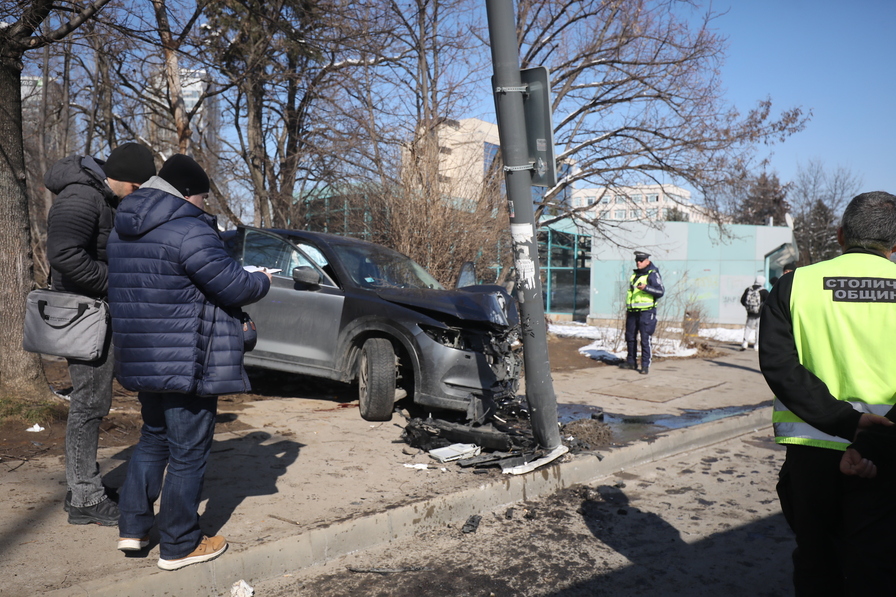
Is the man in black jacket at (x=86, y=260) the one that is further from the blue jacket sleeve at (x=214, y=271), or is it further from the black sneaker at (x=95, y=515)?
the blue jacket sleeve at (x=214, y=271)

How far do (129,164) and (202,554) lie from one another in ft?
6.71

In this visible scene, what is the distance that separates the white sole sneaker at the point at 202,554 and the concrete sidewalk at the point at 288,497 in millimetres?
32

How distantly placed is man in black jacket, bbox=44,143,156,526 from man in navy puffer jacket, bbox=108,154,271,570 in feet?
1.56

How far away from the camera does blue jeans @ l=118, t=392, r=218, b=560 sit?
3.13 meters

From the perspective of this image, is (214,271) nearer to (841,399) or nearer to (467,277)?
(841,399)

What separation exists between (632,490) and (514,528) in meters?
1.32

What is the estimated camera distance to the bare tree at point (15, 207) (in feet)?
19.1

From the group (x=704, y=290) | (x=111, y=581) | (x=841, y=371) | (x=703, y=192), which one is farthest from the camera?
(x=704, y=290)

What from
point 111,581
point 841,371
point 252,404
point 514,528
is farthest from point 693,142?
point 111,581

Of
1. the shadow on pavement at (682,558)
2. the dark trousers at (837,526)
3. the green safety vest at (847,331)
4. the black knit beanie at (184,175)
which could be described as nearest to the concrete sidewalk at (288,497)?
the shadow on pavement at (682,558)

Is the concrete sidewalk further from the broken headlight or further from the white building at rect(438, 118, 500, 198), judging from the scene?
the white building at rect(438, 118, 500, 198)

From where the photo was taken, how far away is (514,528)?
14.2ft

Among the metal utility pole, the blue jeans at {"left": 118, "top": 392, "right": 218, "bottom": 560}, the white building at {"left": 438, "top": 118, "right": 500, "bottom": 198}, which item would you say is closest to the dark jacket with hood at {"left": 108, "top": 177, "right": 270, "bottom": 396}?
the blue jeans at {"left": 118, "top": 392, "right": 218, "bottom": 560}

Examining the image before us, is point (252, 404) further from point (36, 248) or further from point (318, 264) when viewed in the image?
point (36, 248)
